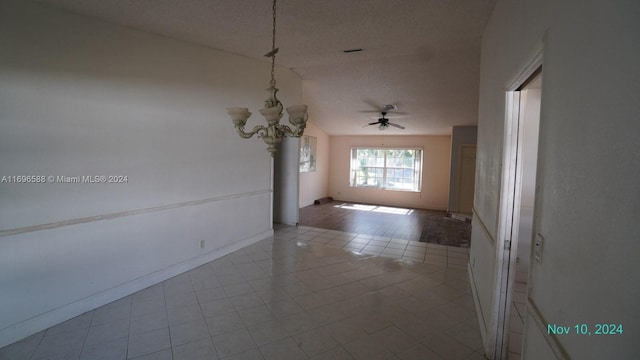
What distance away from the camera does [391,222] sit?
6.71m

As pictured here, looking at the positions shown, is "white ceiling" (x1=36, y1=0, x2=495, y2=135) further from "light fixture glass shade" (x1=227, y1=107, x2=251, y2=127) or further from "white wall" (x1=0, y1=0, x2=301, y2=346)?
"light fixture glass shade" (x1=227, y1=107, x2=251, y2=127)

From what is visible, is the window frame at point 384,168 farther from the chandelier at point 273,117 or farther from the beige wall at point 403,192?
the chandelier at point 273,117

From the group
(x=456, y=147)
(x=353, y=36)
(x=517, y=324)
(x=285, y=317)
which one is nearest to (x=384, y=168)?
(x=456, y=147)

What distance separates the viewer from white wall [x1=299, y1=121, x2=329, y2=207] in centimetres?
831

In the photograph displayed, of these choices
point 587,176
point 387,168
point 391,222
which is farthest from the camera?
point 387,168

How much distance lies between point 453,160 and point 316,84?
3.99 m

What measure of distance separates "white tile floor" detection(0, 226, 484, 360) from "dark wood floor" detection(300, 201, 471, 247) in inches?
56.8

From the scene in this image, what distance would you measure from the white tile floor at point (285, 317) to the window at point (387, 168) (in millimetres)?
4984

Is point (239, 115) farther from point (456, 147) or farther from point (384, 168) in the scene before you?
point (384, 168)

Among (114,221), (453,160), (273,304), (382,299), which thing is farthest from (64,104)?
(453,160)

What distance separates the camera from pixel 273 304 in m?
2.92

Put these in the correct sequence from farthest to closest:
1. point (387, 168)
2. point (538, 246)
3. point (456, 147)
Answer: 1. point (387, 168)
2. point (456, 147)
3. point (538, 246)

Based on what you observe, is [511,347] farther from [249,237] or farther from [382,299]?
[249,237]

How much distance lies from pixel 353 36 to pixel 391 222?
4.48 metres
